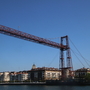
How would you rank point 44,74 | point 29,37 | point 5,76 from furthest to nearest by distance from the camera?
point 5,76 < point 44,74 < point 29,37

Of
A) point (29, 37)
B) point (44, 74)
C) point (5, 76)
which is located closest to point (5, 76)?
point (5, 76)

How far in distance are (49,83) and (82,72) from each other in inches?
1241

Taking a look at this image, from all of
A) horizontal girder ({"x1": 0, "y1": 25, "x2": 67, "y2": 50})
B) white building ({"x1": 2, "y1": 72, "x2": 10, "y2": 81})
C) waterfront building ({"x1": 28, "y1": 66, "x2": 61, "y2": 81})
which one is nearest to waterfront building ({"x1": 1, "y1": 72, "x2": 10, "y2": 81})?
white building ({"x1": 2, "y1": 72, "x2": 10, "y2": 81})

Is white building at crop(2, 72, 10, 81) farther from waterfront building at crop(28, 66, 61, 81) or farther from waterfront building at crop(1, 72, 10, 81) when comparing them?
waterfront building at crop(28, 66, 61, 81)

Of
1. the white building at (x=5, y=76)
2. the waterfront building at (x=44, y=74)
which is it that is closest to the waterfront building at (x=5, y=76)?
the white building at (x=5, y=76)

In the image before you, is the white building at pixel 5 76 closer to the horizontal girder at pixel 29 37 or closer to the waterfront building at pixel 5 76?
the waterfront building at pixel 5 76

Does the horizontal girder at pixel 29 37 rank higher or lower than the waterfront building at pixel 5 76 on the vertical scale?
higher

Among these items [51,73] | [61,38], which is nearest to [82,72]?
[51,73]

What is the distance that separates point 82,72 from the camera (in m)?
83.3

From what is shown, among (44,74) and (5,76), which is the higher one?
(44,74)

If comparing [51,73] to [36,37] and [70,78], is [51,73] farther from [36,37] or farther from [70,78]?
[36,37]

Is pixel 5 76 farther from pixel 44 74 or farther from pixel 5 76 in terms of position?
pixel 44 74

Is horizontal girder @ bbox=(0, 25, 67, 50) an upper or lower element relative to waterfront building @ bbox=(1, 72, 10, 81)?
upper

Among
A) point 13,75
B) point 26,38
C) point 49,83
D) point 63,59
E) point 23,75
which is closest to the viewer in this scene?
point 26,38
